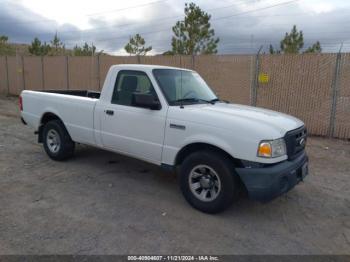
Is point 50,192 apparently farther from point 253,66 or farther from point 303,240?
point 253,66

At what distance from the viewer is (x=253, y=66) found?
10.1 meters

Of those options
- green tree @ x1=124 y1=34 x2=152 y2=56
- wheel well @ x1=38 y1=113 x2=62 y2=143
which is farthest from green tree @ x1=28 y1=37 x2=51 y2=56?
wheel well @ x1=38 y1=113 x2=62 y2=143

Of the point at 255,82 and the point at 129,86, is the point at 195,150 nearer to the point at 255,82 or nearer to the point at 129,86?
the point at 129,86

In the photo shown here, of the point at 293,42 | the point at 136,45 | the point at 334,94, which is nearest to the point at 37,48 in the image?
the point at 136,45

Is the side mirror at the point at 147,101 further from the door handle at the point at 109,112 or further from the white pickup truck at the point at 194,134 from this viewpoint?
the door handle at the point at 109,112

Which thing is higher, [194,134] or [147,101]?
[147,101]

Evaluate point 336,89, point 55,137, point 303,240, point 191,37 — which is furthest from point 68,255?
point 191,37

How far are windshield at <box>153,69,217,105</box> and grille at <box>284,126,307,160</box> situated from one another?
144 cm

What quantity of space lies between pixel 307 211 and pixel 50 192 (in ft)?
→ 12.1

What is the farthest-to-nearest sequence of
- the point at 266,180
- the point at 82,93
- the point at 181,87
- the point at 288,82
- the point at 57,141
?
1. the point at 288,82
2. the point at 82,93
3. the point at 57,141
4. the point at 181,87
5. the point at 266,180

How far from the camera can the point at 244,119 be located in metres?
3.98

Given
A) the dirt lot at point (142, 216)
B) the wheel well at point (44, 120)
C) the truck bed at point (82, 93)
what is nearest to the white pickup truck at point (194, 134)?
the dirt lot at point (142, 216)

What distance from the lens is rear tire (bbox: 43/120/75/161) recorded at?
609 centimetres

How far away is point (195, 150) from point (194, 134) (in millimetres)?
280
